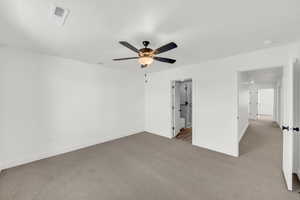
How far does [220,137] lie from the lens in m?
3.30

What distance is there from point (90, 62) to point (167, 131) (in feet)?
11.1

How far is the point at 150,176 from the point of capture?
91.7 inches

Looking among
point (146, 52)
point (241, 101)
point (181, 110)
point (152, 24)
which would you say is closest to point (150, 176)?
point (146, 52)

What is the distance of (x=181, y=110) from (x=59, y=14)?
17.1 feet

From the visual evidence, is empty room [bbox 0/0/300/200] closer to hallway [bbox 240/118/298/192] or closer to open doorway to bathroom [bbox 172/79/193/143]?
hallway [bbox 240/118/298/192]

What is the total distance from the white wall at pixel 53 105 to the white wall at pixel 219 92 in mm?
2150

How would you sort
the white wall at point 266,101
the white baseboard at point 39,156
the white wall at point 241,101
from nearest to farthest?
the white baseboard at point 39,156 → the white wall at point 241,101 → the white wall at point 266,101

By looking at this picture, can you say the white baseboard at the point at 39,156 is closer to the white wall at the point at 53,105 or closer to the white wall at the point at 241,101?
the white wall at the point at 53,105

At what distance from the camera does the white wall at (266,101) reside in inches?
362

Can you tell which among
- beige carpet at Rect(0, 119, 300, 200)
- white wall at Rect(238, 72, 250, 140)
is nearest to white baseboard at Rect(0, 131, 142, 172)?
beige carpet at Rect(0, 119, 300, 200)

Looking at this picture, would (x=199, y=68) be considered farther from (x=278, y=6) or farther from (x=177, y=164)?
(x=177, y=164)

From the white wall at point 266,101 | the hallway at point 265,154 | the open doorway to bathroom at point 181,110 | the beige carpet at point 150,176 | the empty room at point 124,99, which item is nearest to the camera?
the empty room at point 124,99

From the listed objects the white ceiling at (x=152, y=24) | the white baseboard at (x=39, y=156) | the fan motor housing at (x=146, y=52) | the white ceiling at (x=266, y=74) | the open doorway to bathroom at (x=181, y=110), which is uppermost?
the white ceiling at (x=152, y=24)

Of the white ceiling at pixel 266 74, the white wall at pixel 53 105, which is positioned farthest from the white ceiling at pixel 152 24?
the white ceiling at pixel 266 74
